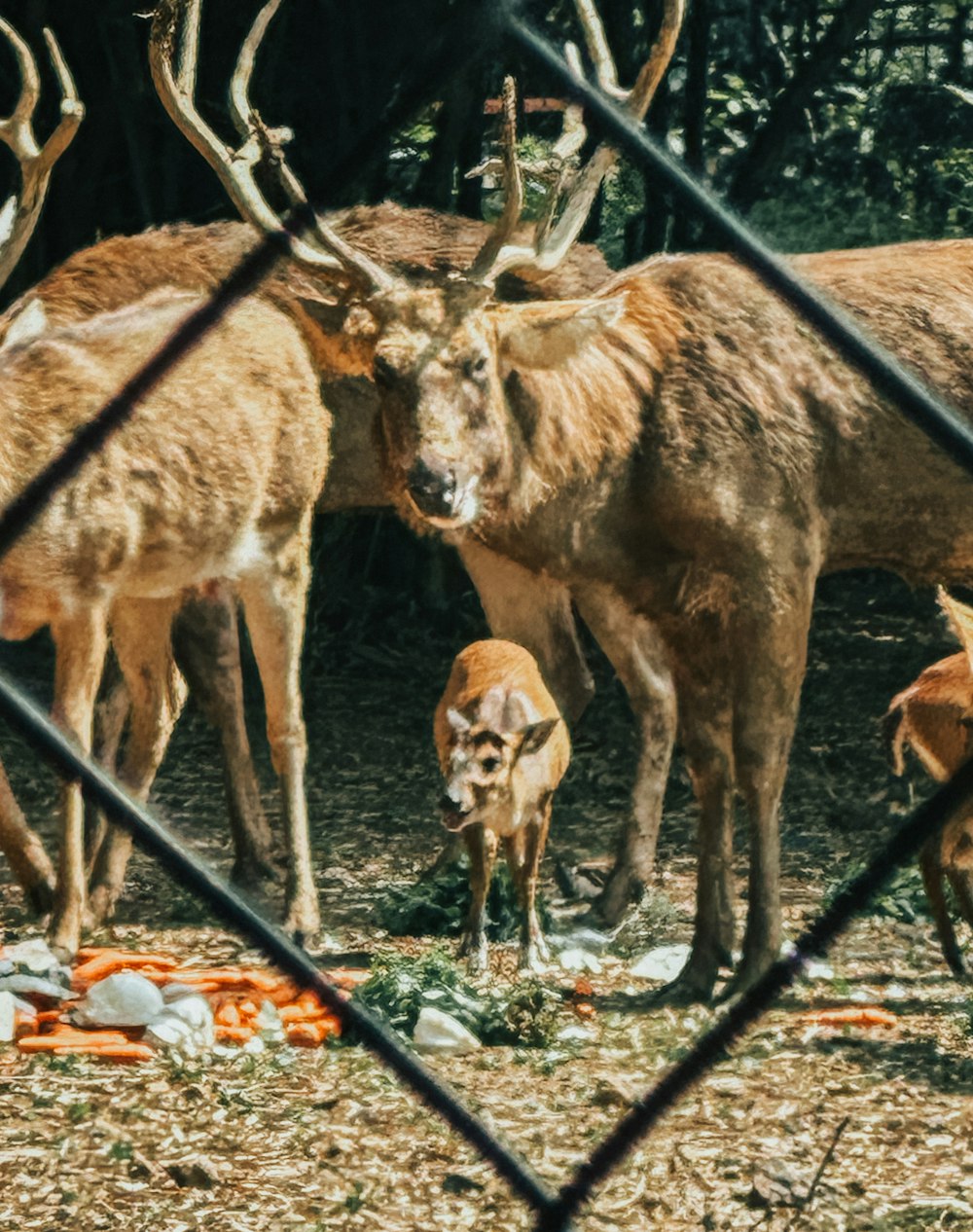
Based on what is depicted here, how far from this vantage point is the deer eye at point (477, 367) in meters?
4.45

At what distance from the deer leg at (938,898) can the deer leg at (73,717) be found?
1842 mm

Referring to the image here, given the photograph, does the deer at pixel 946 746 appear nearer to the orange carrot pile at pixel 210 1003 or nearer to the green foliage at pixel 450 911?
the green foliage at pixel 450 911

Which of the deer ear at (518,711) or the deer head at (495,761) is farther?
the deer ear at (518,711)

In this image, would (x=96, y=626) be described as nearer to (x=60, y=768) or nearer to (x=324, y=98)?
(x=60, y=768)

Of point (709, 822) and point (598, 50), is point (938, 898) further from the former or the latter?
point (598, 50)

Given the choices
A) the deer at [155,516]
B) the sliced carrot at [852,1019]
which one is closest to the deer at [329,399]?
the deer at [155,516]

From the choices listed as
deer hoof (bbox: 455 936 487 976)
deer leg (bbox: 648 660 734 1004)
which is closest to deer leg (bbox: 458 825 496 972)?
deer hoof (bbox: 455 936 487 976)

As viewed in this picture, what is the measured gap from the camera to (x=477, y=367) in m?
4.47

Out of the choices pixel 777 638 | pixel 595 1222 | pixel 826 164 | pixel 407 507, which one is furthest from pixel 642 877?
pixel 595 1222

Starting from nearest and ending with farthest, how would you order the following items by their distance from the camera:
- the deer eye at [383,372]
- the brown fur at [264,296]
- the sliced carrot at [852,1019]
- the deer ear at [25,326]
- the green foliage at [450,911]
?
the sliced carrot at [852,1019], the deer eye at [383,372], the deer ear at [25,326], the green foliage at [450,911], the brown fur at [264,296]

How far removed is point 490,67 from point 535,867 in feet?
6.42

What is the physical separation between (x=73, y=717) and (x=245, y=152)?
4.33ft

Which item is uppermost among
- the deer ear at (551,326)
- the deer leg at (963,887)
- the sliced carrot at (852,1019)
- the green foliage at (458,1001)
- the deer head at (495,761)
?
the deer ear at (551,326)

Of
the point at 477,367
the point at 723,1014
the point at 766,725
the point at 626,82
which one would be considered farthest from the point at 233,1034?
the point at 626,82
